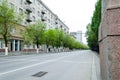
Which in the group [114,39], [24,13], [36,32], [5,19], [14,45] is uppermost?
[24,13]

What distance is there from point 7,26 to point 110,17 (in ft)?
113

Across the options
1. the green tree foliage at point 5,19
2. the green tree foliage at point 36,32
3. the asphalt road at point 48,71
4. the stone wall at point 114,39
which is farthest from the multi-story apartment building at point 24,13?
the stone wall at point 114,39

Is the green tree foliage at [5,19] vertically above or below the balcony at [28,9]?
below

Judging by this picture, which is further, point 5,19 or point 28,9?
point 28,9

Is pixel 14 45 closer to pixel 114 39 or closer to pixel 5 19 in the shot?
pixel 5 19

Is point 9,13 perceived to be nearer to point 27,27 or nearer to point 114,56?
point 27,27

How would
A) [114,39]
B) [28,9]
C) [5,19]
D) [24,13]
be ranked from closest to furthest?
1. [114,39]
2. [5,19]
3. [24,13]
4. [28,9]

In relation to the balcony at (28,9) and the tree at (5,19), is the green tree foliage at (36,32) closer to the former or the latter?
the balcony at (28,9)

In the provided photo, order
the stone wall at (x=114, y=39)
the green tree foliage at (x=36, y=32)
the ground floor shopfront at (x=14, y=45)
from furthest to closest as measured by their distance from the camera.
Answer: the green tree foliage at (x=36, y=32) → the ground floor shopfront at (x=14, y=45) → the stone wall at (x=114, y=39)

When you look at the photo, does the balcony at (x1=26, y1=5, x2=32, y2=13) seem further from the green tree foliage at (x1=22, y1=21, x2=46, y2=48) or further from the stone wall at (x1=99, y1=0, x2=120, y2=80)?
the stone wall at (x1=99, y1=0, x2=120, y2=80)

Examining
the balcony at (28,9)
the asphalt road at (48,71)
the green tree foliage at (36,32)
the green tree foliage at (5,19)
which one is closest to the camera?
the asphalt road at (48,71)

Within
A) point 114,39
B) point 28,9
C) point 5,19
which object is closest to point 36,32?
point 28,9

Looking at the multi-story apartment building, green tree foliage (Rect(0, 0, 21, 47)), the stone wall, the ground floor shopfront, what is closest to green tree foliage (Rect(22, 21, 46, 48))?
the multi-story apartment building

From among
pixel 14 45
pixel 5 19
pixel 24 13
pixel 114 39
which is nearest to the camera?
pixel 114 39
